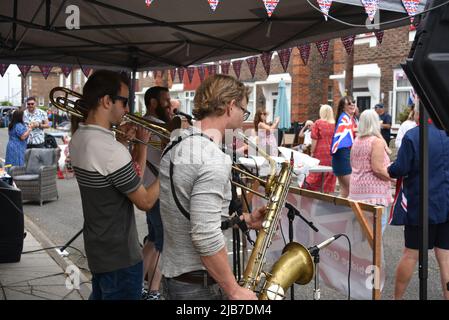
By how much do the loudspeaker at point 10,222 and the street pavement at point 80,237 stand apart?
557 mm

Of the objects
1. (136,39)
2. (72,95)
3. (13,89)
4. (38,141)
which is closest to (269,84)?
(38,141)

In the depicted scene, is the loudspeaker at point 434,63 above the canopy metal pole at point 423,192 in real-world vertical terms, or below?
above

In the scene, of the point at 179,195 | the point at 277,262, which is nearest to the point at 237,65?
the point at 277,262

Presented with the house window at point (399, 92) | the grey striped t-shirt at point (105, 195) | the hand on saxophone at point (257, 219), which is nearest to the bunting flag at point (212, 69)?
the grey striped t-shirt at point (105, 195)

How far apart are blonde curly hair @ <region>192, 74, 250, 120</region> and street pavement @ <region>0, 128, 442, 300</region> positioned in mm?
2594

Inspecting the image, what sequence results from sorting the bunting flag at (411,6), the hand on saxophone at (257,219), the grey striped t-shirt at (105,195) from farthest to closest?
the bunting flag at (411,6) < the hand on saxophone at (257,219) < the grey striped t-shirt at (105,195)

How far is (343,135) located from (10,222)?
4.24 meters

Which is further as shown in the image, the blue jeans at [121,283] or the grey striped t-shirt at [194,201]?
the blue jeans at [121,283]

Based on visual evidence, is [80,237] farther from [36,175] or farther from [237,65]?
[237,65]

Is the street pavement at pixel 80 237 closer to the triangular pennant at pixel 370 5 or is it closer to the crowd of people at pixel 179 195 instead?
the crowd of people at pixel 179 195

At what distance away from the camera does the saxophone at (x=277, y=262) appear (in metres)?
2.29

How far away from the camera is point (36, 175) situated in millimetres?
8805

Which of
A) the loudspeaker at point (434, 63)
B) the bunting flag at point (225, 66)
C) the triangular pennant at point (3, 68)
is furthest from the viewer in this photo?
the bunting flag at point (225, 66)

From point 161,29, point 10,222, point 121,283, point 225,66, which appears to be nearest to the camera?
point 121,283
